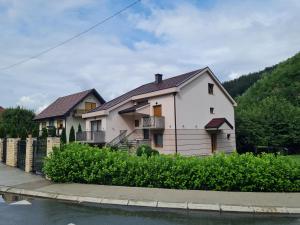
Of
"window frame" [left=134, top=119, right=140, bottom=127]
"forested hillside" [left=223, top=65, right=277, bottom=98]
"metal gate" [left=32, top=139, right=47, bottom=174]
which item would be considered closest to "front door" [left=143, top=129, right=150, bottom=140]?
"window frame" [left=134, top=119, right=140, bottom=127]

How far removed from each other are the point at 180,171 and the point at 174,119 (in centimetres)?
1882

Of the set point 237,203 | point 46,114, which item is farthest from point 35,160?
point 46,114

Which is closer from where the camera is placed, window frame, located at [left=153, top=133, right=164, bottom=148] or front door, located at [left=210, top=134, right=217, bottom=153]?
window frame, located at [left=153, top=133, right=164, bottom=148]

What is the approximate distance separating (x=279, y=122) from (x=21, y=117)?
133 feet

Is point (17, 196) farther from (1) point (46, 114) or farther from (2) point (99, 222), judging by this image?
(1) point (46, 114)

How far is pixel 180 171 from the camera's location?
991cm

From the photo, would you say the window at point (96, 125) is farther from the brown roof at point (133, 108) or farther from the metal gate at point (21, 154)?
the metal gate at point (21, 154)

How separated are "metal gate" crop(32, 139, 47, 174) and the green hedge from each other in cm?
224

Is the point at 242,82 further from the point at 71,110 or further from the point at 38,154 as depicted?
the point at 38,154

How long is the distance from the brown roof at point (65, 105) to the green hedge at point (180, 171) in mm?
29454

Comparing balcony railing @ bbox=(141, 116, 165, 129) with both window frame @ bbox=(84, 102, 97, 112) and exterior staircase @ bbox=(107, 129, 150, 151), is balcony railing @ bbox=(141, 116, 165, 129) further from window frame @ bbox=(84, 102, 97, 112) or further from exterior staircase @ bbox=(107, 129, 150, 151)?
window frame @ bbox=(84, 102, 97, 112)

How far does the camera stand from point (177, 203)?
7941mm

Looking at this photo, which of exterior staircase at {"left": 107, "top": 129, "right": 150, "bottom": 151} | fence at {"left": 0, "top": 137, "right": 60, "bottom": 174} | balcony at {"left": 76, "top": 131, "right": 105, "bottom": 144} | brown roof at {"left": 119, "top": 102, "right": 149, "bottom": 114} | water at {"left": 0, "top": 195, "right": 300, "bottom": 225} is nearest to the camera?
water at {"left": 0, "top": 195, "right": 300, "bottom": 225}

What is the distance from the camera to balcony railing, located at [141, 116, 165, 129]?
95.3 ft
